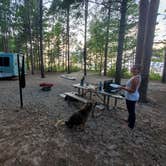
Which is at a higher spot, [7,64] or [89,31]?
[89,31]

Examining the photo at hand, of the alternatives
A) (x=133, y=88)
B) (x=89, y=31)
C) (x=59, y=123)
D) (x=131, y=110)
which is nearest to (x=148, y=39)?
(x=133, y=88)

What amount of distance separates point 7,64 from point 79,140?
1007 cm

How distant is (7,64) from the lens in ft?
Result: 34.3

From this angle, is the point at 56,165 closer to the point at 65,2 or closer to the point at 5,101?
the point at 5,101

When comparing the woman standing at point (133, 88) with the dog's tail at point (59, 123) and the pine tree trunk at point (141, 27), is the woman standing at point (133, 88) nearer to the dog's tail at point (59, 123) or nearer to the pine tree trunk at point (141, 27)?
the dog's tail at point (59, 123)

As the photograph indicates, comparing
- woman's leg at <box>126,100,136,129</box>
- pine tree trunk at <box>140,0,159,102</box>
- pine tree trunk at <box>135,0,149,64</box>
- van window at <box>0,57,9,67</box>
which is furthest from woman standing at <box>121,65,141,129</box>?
van window at <box>0,57,9,67</box>

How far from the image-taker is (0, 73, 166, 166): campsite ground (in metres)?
2.26

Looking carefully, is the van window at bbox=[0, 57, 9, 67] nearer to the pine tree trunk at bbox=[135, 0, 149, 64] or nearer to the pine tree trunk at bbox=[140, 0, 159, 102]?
the pine tree trunk at bbox=[135, 0, 149, 64]

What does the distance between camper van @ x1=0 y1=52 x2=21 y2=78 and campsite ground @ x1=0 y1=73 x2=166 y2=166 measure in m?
7.34

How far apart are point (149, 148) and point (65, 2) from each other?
21.2 feet

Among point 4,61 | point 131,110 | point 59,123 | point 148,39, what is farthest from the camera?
point 4,61

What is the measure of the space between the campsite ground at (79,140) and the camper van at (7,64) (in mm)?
7336

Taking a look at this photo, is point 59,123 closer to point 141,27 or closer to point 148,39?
point 148,39

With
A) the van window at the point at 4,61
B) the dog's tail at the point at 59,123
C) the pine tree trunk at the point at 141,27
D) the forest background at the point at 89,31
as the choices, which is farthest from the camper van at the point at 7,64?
the pine tree trunk at the point at 141,27
